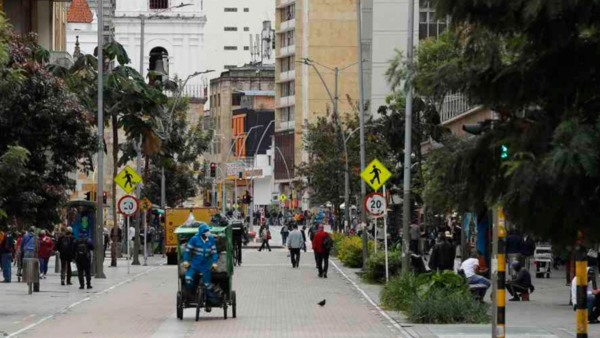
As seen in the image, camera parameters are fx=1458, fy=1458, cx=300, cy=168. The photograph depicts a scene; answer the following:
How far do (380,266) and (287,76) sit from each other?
110 meters

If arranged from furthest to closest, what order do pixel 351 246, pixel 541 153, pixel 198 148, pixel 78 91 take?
pixel 198 148, pixel 351 246, pixel 78 91, pixel 541 153

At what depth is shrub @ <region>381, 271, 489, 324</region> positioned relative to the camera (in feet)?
84.7

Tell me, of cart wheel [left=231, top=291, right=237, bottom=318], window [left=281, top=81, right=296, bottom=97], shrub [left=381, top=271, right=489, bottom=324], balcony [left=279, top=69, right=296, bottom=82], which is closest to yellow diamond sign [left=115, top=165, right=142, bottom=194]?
shrub [left=381, top=271, right=489, bottom=324]

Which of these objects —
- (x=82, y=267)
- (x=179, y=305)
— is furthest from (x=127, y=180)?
(x=179, y=305)

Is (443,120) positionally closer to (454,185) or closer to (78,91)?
(78,91)

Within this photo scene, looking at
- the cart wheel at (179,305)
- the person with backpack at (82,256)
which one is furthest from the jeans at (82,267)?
the cart wheel at (179,305)

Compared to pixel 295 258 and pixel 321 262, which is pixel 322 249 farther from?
pixel 295 258

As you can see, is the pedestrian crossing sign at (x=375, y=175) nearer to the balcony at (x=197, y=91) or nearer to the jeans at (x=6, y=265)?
the jeans at (x=6, y=265)

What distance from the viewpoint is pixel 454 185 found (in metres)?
11.7

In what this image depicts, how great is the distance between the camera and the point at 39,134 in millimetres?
31422

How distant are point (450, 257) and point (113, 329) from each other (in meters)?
11.7

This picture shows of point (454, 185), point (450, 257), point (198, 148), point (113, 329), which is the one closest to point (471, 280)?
point (450, 257)

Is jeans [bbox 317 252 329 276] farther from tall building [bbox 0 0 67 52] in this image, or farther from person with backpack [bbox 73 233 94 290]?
tall building [bbox 0 0 67 52]

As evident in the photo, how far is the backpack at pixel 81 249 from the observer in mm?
37562
